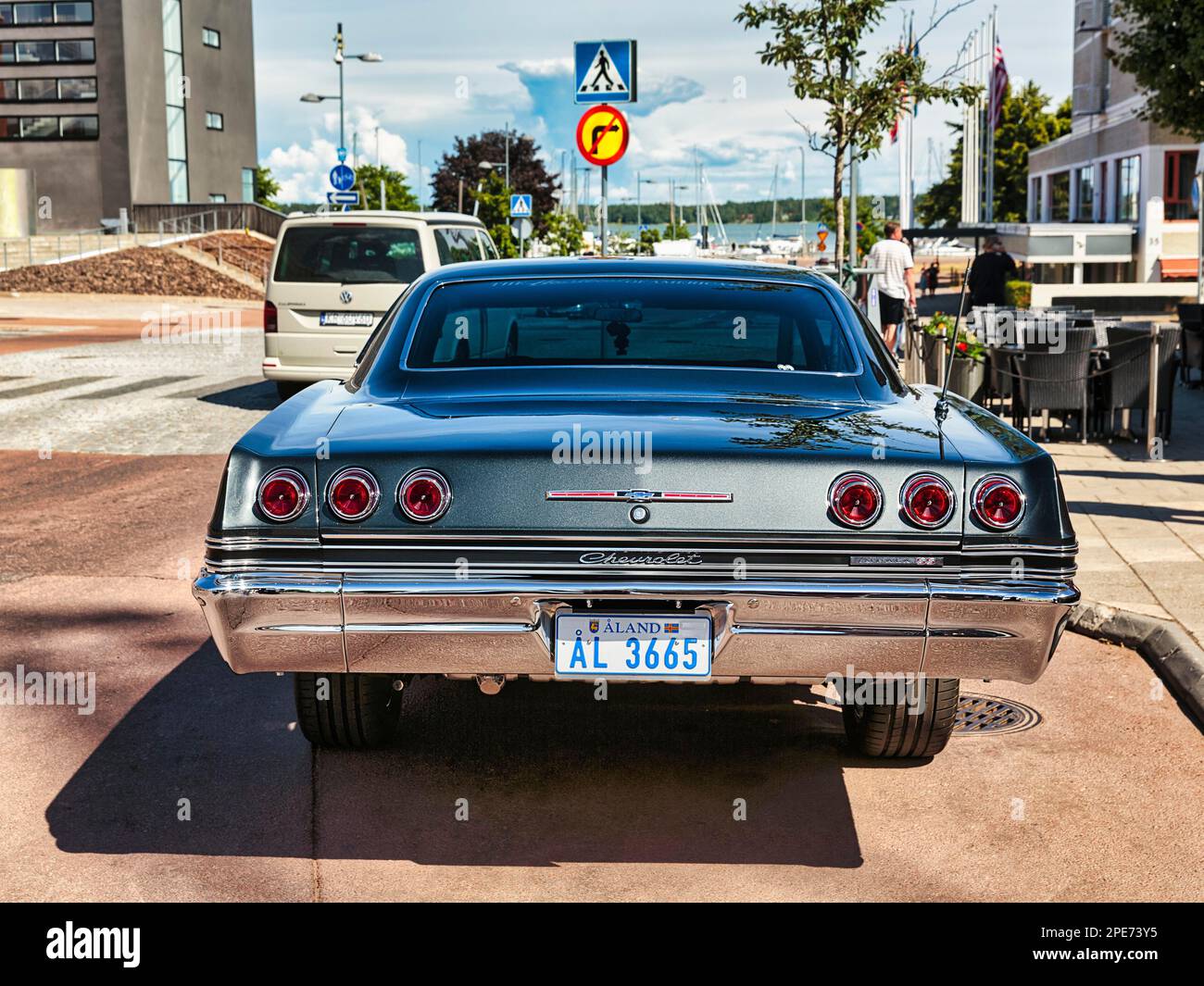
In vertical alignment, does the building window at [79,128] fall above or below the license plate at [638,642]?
above

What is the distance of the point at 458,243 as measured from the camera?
16406 millimetres

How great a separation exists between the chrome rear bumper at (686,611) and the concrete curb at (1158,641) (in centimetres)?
180

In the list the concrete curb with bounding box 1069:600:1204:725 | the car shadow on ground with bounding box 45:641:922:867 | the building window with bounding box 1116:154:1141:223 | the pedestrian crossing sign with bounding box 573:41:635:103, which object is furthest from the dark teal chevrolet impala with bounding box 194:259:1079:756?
the building window with bounding box 1116:154:1141:223

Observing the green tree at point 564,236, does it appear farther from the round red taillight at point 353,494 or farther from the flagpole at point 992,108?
the round red taillight at point 353,494

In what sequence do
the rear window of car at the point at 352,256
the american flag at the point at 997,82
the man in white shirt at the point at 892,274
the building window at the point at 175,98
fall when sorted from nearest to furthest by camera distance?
the rear window of car at the point at 352,256 < the man in white shirt at the point at 892,274 < the american flag at the point at 997,82 < the building window at the point at 175,98

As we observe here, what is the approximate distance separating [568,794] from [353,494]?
124 centimetres

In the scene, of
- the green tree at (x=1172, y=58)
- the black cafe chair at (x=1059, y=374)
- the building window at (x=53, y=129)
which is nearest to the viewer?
the black cafe chair at (x=1059, y=374)

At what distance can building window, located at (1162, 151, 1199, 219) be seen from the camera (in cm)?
4381

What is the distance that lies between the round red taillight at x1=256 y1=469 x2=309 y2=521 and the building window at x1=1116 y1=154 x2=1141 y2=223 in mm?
45588

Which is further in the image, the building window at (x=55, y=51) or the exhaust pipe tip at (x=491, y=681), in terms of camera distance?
the building window at (x=55, y=51)

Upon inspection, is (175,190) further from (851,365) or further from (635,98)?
(851,365)

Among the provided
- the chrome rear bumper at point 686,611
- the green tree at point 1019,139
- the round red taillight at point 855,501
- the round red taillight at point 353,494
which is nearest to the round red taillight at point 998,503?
the chrome rear bumper at point 686,611

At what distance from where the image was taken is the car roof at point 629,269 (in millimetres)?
5418
